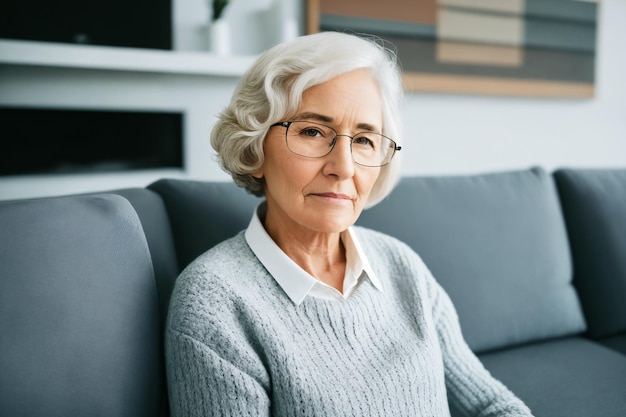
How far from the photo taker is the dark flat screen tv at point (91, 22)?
2500 millimetres

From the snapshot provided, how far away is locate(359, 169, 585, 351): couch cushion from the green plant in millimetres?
1815

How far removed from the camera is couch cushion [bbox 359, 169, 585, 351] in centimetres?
138

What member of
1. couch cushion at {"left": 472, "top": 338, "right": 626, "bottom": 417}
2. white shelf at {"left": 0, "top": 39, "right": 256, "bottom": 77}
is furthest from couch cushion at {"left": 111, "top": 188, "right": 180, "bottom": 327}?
white shelf at {"left": 0, "top": 39, "right": 256, "bottom": 77}

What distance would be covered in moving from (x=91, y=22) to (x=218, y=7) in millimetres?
647

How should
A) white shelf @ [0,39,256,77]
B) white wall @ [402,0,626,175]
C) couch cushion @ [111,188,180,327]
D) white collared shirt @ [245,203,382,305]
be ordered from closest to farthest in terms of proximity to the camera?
white collared shirt @ [245,203,382,305] < couch cushion @ [111,188,180,327] < white shelf @ [0,39,256,77] < white wall @ [402,0,626,175]

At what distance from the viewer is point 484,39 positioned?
3324mm

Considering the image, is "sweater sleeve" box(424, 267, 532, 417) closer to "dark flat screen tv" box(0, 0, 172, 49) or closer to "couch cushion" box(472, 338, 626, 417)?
"couch cushion" box(472, 338, 626, 417)

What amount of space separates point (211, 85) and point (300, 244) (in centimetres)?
221

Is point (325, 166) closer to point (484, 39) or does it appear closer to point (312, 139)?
point (312, 139)

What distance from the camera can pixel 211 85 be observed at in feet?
9.81

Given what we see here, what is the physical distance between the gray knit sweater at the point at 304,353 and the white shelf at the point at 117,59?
1981 mm

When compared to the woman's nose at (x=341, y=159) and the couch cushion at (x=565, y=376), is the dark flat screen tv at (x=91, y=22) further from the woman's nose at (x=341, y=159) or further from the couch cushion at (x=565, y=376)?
the couch cushion at (x=565, y=376)

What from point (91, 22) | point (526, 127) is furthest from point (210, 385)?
point (526, 127)

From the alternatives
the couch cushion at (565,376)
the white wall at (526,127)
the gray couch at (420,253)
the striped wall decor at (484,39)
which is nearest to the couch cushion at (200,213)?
the gray couch at (420,253)
